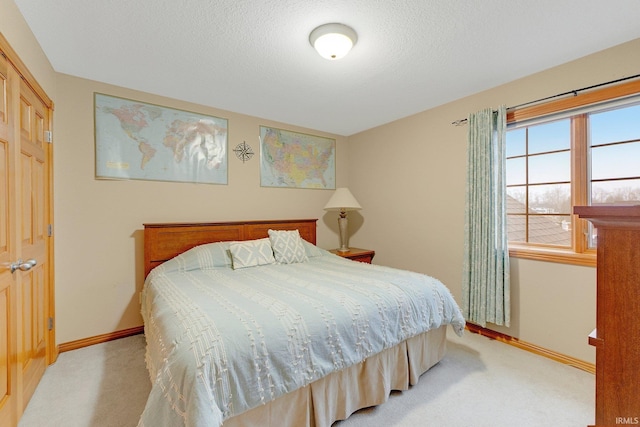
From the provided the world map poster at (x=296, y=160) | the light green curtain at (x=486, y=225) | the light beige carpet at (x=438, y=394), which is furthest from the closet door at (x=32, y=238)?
the light green curtain at (x=486, y=225)

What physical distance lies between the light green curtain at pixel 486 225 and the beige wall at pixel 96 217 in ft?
9.06

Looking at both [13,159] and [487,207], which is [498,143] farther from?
[13,159]

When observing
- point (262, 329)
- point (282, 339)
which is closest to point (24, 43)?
point (262, 329)

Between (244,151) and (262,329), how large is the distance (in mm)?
2567

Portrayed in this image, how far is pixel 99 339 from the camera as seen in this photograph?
2641mm

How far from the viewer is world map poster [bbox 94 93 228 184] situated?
267cm

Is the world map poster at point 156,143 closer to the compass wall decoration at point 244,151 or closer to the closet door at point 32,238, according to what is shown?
the compass wall decoration at point 244,151

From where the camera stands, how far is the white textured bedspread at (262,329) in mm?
1149

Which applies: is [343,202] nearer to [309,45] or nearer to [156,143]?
[309,45]

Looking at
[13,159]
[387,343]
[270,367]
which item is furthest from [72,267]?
[387,343]

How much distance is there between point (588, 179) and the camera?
2268 millimetres

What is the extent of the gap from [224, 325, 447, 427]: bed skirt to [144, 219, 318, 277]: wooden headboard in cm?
199

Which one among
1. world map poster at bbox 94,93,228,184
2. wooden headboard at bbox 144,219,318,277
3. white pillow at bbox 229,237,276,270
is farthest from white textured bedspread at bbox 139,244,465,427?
world map poster at bbox 94,93,228,184

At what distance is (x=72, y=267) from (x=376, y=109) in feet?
11.2
